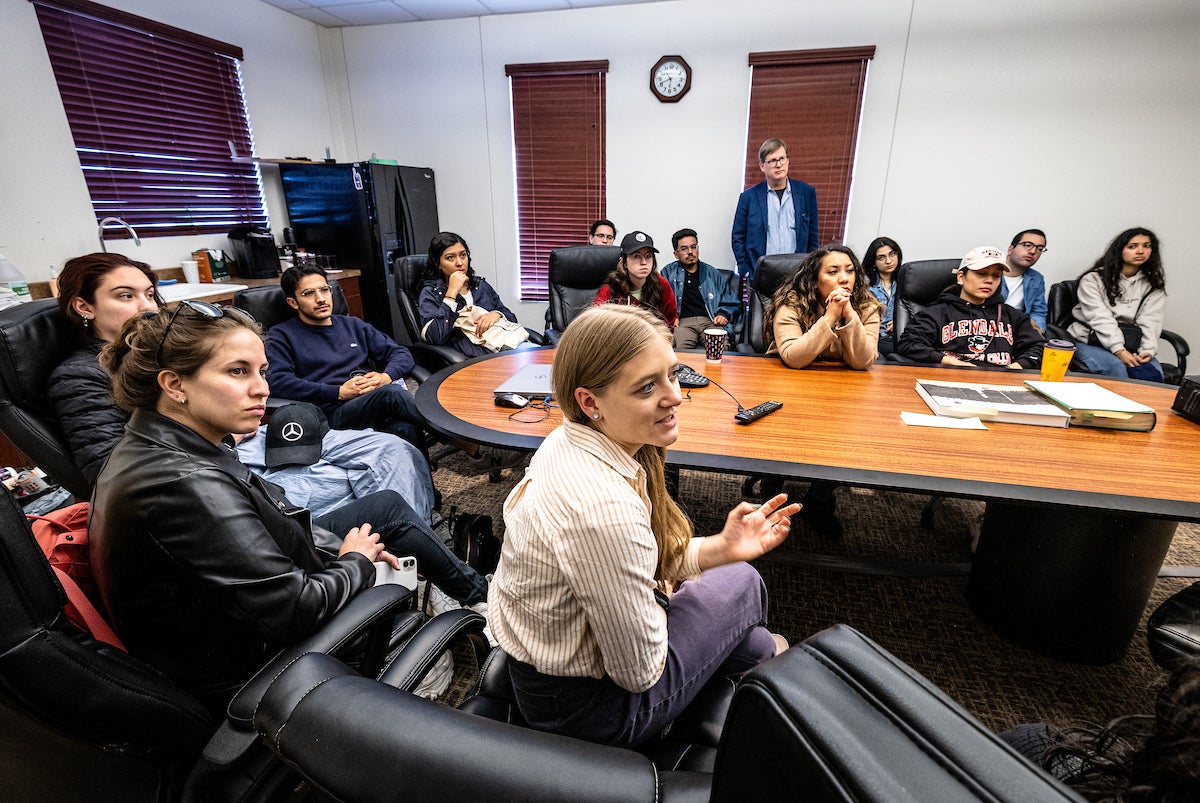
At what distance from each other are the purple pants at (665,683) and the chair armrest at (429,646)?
0.46ft

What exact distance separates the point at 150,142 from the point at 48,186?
71 centimetres

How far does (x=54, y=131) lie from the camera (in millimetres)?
3029

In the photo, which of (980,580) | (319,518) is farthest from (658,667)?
(980,580)

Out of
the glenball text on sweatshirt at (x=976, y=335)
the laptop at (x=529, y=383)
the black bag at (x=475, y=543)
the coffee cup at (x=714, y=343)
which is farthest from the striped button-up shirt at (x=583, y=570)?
the glenball text on sweatshirt at (x=976, y=335)

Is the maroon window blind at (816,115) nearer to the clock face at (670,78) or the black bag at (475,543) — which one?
the clock face at (670,78)

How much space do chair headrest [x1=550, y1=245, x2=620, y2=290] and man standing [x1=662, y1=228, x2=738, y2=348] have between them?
64cm

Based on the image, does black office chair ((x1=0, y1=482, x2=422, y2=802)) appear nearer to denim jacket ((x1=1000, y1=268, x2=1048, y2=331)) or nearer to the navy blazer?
the navy blazer

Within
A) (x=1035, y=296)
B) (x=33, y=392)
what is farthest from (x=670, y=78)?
(x=33, y=392)

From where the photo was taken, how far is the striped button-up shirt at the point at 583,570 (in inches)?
30.6

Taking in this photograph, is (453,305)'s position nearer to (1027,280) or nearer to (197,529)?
(197,529)

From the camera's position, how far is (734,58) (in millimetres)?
4125

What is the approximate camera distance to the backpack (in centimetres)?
82

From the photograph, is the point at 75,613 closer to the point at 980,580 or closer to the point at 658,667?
the point at 658,667

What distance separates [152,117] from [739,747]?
4.84 meters
